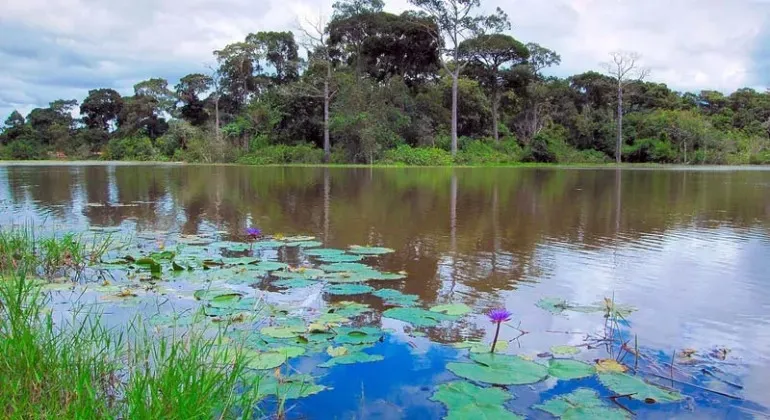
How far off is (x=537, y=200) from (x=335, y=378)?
11.0 metres

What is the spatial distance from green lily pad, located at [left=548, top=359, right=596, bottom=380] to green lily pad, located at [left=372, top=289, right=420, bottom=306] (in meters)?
1.57

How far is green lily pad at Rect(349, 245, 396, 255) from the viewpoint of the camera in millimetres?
6785

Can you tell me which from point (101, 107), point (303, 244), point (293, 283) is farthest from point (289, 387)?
point (101, 107)

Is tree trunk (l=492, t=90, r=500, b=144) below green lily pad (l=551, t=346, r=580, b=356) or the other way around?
the other way around

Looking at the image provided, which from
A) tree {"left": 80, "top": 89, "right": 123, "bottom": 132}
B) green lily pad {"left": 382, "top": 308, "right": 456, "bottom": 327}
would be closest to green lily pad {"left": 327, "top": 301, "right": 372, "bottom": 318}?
green lily pad {"left": 382, "top": 308, "right": 456, "bottom": 327}

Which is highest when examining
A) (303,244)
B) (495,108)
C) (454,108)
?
(495,108)

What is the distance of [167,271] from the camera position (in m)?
5.68

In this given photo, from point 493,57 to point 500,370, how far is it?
37.5 m

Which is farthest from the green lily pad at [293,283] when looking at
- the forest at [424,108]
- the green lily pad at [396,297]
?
the forest at [424,108]

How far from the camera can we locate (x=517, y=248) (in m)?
7.44

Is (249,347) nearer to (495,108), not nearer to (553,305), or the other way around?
(553,305)

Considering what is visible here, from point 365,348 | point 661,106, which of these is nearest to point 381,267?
point 365,348

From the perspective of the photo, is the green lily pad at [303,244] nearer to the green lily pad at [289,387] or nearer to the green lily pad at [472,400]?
the green lily pad at [289,387]

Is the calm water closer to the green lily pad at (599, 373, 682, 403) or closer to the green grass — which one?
the green lily pad at (599, 373, 682, 403)
